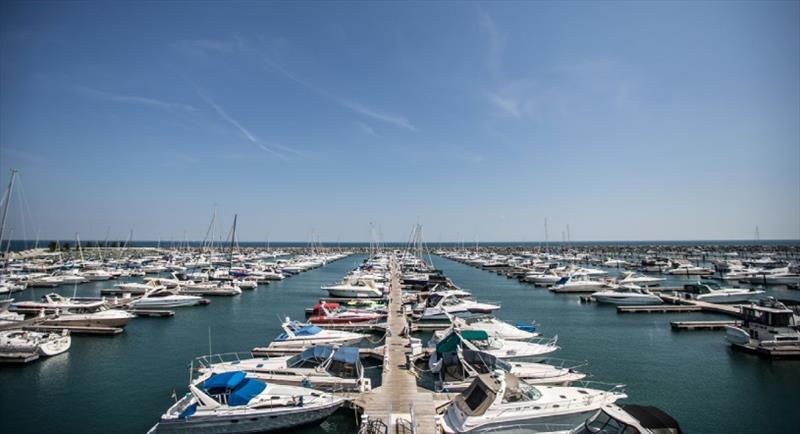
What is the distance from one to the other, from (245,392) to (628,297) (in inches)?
1742

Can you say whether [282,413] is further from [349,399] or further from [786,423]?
[786,423]

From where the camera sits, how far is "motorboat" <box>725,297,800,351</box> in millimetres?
27234

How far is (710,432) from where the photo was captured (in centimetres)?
1797

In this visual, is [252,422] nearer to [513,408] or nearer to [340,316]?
[513,408]

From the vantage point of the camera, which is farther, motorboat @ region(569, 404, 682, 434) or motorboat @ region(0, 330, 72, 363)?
motorboat @ region(0, 330, 72, 363)

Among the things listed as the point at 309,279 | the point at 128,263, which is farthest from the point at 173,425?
the point at 128,263

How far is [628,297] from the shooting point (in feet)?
156

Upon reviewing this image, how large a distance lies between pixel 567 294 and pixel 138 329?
51239 mm

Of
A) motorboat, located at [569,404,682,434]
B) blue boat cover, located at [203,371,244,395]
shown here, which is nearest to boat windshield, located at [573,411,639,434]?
motorboat, located at [569,404,682,434]

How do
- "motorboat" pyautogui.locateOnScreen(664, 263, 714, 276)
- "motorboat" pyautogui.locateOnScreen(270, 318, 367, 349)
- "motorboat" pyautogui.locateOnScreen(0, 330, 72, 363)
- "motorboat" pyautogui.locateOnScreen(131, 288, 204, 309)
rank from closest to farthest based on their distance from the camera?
"motorboat" pyautogui.locateOnScreen(0, 330, 72, 363), "motorboat" pyautogui.locateOnScreen(270, 318, 367, 349), "motorboat" pyautogui.locateOnScreen(131, 288, 204, 309), "motorboat" pyautogui.locateOnScreen(664, 263, 714, 276)

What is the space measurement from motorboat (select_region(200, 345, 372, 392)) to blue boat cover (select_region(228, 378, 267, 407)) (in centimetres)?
229

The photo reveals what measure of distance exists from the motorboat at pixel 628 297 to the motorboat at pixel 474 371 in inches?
1213

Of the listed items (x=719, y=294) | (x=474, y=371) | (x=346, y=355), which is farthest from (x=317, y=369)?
(x=719, y=294)

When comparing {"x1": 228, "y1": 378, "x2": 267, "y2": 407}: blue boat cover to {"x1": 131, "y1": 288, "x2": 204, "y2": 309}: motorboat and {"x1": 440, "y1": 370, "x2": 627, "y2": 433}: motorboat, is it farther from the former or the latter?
{"x1": 131, "y1": 288, "x2": 204, "y2": 309}: motorboat
